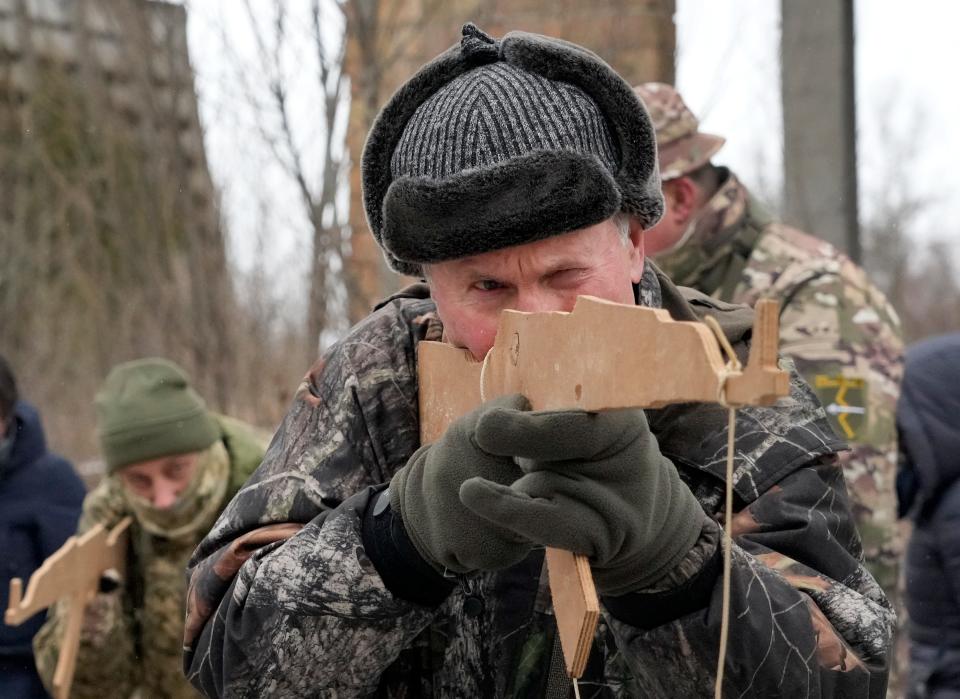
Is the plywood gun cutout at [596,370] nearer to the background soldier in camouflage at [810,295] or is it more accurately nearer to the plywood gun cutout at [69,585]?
the background soldier in camouflage at [810,295]

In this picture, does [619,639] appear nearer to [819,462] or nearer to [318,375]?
[819,462]

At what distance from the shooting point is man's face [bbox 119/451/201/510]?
4598 millimetres

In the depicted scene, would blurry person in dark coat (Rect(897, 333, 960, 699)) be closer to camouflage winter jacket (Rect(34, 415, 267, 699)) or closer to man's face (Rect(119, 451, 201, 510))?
camouflage winter jacket (Rect(34, 415, 267, 699))

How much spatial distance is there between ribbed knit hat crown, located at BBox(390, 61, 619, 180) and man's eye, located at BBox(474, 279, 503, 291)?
155 millimetres

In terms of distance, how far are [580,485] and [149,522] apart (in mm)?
3341

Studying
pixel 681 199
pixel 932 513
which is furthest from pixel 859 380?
pixel 681 199

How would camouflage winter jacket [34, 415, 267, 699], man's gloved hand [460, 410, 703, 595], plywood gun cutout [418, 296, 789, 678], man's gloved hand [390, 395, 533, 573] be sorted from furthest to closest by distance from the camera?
1. camouflage winter jacket [34, 415, 267, 699]
2. man's gloved hand [390, 395, 533, 573]
3. man's gloved hand [460, 410, 703, 595]
4. plywood gun cutout [418, 296, 789, 678]

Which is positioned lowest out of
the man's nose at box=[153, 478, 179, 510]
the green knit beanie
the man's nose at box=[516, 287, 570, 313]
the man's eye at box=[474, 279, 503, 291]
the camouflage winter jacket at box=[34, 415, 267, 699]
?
the camouflage winter jacket at box=[34, 415, 267, 699]

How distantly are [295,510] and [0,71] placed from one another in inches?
468

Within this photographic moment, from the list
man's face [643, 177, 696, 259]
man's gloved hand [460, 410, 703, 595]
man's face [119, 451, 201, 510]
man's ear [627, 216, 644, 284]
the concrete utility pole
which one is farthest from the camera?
the concrete utility pole

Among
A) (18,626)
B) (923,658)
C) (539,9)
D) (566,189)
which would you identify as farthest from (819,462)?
(539,9)

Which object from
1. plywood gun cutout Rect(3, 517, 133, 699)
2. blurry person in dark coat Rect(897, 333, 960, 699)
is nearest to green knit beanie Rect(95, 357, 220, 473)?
plywood gun cutout Rect(3, 517, 133, 699)

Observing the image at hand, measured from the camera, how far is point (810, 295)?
12.6 ft

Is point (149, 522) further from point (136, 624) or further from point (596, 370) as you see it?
point (596, 370)
